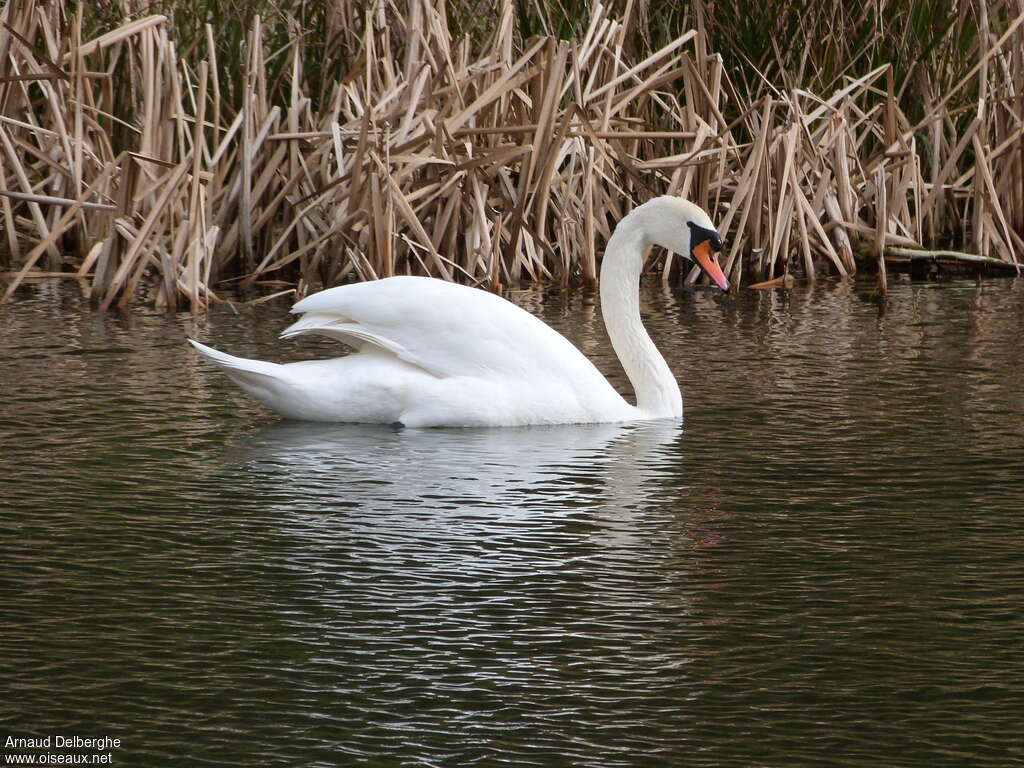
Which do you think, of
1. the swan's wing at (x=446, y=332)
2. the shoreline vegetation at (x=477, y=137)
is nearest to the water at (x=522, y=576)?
the swan's wing at (x=446, y=332)

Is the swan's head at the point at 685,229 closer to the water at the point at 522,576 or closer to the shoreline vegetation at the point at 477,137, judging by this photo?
the water at the point at 522,576

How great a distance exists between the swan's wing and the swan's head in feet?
3.36

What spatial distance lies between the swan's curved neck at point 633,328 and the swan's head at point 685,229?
0.08m

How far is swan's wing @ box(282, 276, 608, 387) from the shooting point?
7.13 m

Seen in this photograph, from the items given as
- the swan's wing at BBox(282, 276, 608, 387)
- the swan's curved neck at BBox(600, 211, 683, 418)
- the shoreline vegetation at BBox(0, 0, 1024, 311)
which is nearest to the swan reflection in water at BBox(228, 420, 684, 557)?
the swan's curved neck at BBox(600, 211, 683, 418)

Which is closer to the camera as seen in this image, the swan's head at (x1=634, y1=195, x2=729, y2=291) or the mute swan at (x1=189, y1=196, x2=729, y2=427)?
the mute swan at (x1=189, y1=196, x2=729, y2=427)

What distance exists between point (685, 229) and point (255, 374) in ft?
7.02

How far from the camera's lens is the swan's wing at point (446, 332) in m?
7.13

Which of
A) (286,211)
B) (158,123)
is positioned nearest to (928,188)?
(286,211)

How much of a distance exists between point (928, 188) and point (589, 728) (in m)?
9.61

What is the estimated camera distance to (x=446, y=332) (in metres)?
7.13

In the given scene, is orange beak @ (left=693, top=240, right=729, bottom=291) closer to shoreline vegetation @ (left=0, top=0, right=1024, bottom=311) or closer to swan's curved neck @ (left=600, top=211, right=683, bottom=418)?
swan's curved neck @ (left=600, top=211, right=683, bottom=418)

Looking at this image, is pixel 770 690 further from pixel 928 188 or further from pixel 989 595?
pixel 928 188

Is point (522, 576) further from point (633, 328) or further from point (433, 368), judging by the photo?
point (633, 328)
